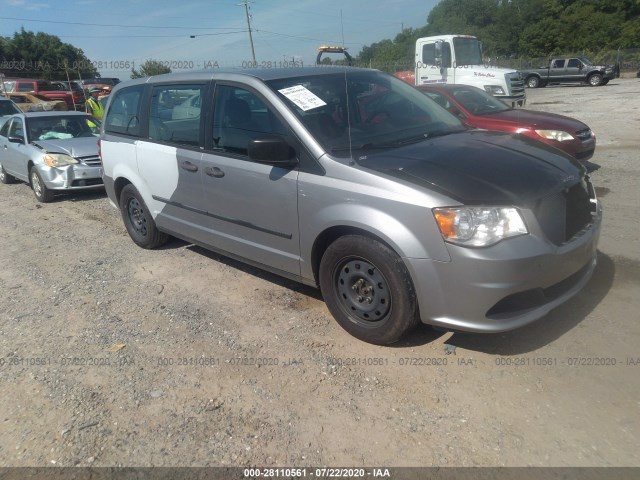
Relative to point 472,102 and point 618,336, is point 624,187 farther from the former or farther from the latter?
point 618,336

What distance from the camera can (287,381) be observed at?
10.6 feet

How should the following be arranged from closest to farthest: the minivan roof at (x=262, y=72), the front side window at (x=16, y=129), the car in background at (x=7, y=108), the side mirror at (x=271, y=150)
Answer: the side mirror at (x=271, y=150) → the minivan roof at (x=262, y=72) → the front side window at (x=16, y=129) → the car in background at (x=7, y=108)

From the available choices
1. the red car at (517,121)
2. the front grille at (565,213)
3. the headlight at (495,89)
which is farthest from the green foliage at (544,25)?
the front grille at (565,213)

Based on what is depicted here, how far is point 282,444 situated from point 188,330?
158 cm

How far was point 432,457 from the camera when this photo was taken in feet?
8.25

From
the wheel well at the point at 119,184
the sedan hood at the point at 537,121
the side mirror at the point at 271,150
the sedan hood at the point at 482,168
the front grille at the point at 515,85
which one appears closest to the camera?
the sedan hood at the point at 482,168

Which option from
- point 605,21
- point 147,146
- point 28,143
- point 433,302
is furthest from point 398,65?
point 605,21

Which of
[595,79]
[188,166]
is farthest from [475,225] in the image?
[595,79]

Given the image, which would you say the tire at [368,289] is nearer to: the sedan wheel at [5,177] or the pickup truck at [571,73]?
the sedan wheel at [5,177]

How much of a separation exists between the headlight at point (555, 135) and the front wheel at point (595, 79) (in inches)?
1087

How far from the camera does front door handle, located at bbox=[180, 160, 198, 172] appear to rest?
443cm

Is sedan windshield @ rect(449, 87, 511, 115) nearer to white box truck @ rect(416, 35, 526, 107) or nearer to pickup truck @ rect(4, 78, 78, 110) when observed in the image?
white box truck @ rect(416, 35, 526, 107)

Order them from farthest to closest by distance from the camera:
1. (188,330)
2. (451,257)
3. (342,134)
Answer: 1. (188,330)
2. (342,134)
3. (451,257)

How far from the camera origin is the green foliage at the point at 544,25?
4981 cm
